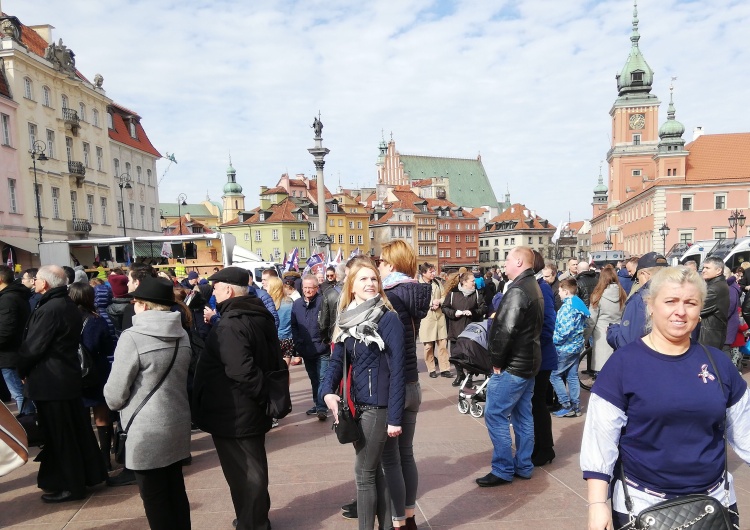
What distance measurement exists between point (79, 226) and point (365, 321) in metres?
36.3

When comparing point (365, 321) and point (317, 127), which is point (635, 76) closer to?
point (317, 127)

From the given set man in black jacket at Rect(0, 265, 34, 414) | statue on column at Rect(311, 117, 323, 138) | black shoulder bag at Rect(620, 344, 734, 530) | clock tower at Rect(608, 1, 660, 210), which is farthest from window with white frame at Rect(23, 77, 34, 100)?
clock tower at Rect(608, 1, 660, 210)

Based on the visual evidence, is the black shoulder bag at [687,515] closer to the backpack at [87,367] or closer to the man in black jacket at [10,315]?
the backpack at [87,367]

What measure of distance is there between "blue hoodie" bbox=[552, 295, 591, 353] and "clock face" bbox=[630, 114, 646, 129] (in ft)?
291

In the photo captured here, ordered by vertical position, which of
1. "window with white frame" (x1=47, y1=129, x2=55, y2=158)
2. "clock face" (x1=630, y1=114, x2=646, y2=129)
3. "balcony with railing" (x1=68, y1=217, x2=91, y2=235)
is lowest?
"balcony with railing" (x1=68, y1=217, x2=91, y2=235)

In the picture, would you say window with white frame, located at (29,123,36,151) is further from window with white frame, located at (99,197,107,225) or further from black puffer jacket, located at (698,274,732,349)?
black puffer jacket, located at (698,274,732,349)

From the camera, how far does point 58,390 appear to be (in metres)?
4.86

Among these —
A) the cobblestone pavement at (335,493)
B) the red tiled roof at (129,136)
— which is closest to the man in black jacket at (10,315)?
the cobblestone pavement at (335,493)

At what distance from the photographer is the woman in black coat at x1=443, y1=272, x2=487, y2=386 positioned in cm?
967

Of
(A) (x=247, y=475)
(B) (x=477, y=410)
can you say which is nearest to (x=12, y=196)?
(B) (x=477, y=410)

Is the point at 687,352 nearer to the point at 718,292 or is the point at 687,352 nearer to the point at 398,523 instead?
the point at 398,523

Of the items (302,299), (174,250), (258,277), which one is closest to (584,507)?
(302,299)

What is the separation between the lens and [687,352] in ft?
7.75

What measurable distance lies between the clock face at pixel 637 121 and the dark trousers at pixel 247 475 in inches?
3678
